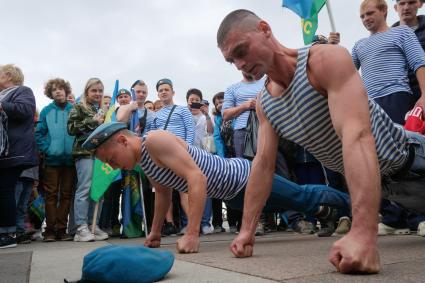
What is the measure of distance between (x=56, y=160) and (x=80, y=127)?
19.8 inches

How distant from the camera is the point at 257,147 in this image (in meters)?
2.66

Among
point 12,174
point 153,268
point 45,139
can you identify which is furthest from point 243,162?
point 45,139

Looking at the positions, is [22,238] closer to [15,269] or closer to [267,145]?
[15,269]

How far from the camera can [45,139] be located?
5453 mm

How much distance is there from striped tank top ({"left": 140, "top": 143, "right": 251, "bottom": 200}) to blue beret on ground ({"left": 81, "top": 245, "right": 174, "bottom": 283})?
1.57m

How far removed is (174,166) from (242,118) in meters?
1.97

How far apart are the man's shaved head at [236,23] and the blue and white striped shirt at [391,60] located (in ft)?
6.36

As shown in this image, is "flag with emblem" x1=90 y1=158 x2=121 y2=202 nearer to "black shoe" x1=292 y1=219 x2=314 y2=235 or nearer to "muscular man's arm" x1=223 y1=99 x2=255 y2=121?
"muscular man's arm" x1=223 y1=99 x2=255 y2=121

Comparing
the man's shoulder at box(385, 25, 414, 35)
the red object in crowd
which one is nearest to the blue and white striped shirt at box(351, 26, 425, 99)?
the man's shoulder at box(385, 25, 414, 35)

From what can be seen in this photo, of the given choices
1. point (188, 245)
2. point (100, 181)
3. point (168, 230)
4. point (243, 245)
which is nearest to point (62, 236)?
point (100, 181)

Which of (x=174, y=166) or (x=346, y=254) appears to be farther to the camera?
(x=174, y=166)

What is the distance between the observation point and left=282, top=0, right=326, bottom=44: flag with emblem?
5289 mm

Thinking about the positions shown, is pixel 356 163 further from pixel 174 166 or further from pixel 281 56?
pixel 174 166

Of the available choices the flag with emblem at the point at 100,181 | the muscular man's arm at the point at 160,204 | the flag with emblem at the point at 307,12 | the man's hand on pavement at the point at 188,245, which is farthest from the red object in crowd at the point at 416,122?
the flag with emblem at the point at 100,181
